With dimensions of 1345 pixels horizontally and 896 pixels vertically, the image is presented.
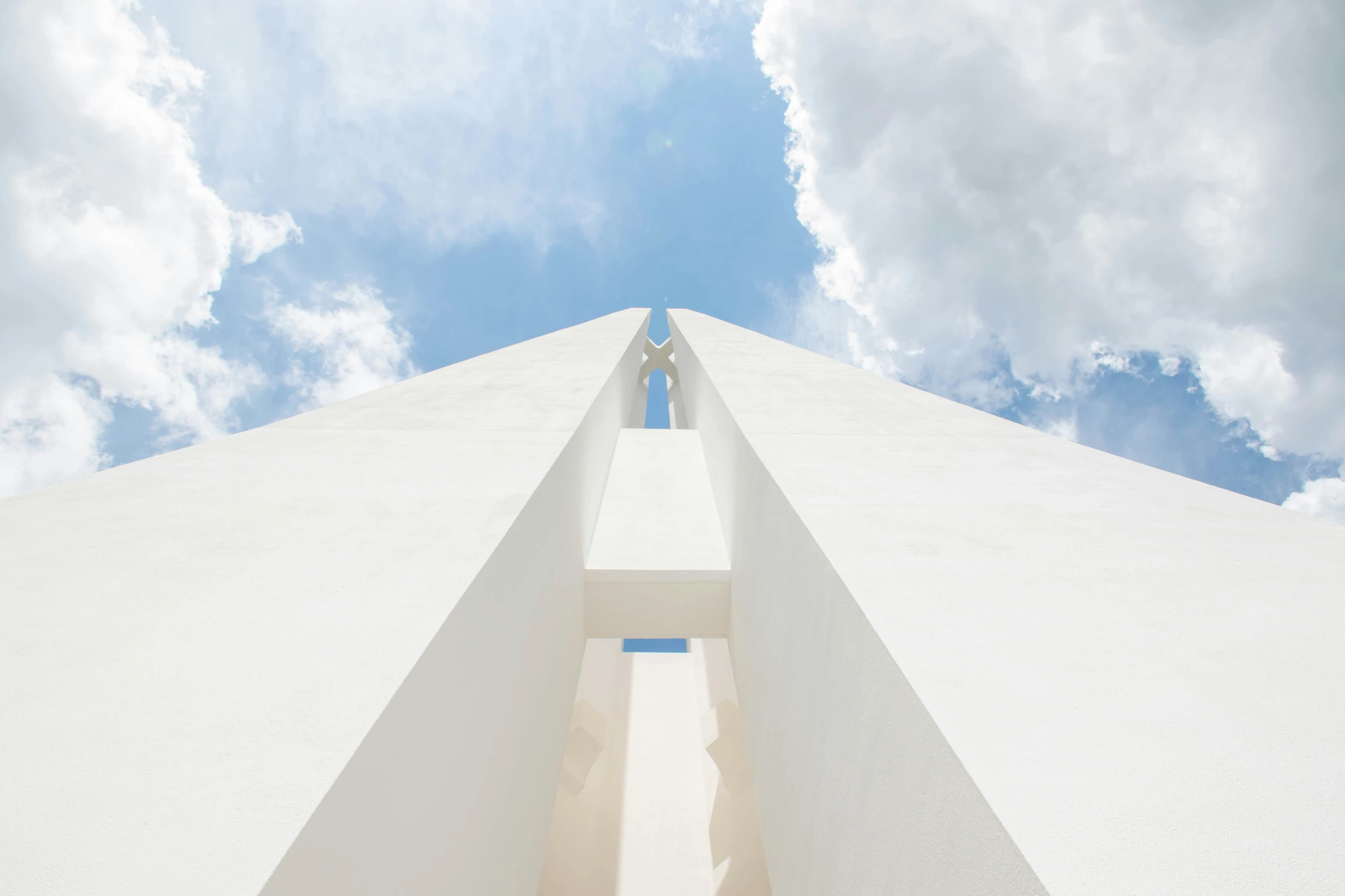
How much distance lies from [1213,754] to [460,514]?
8.81 ft

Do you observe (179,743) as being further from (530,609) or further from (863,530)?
(863,530)

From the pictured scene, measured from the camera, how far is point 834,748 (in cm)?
214

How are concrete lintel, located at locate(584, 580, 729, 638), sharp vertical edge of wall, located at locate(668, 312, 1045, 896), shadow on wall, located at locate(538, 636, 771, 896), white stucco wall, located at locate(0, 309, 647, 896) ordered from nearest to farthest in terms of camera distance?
1. white stucco wall, located at locate(0, 309, 647, 896)
2. sharp vertical edge of wall, located at locate(668, 312, 1045, 896)
3. concrete lintel, located at locate(584, 580, 729, 638)
4. shadow on wall, located at locate(538, 636, 771, 896)

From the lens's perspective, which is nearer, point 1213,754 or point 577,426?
point 1213,754

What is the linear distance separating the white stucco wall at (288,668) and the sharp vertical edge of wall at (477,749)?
0.4 inches

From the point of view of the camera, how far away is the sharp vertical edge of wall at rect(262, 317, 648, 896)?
135cm

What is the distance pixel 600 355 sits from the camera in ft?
25.0

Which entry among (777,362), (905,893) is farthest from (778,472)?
Answer: (777,362)

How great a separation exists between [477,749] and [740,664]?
2332 mm

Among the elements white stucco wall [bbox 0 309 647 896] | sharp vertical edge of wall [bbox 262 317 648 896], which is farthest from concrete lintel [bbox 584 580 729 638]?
white stucco wall [bbox 0 309 647 896]

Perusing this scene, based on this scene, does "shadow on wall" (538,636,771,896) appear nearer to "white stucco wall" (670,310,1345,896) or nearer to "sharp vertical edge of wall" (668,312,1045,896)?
"sharp vertical edge of wall" (668,312,1045,896)

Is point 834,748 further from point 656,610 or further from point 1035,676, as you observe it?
point 656,610

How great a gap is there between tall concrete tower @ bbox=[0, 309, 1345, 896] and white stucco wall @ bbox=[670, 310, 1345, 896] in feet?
0.04

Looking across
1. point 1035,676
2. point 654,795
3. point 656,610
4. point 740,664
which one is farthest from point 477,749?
point 654,795
